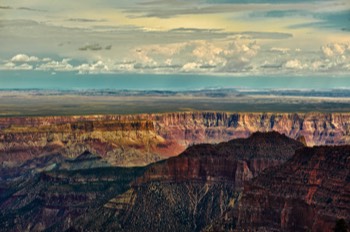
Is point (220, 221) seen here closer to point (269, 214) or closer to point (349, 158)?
point (269, 214)

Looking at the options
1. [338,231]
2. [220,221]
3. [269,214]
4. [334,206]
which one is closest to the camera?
[338,231]

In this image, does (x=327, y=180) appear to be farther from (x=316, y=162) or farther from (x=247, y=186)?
(x=247, y=186)

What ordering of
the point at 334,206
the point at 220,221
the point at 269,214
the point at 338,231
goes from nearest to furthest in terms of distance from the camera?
the point at 338,231, the point at 334,206, the point at 269,214, the point at 220,221

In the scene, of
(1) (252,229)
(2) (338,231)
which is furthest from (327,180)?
(2) (338,231)

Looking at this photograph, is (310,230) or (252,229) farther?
(252,229)

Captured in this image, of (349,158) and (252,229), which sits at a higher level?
(349,158)

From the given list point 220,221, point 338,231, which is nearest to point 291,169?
point 220,221
